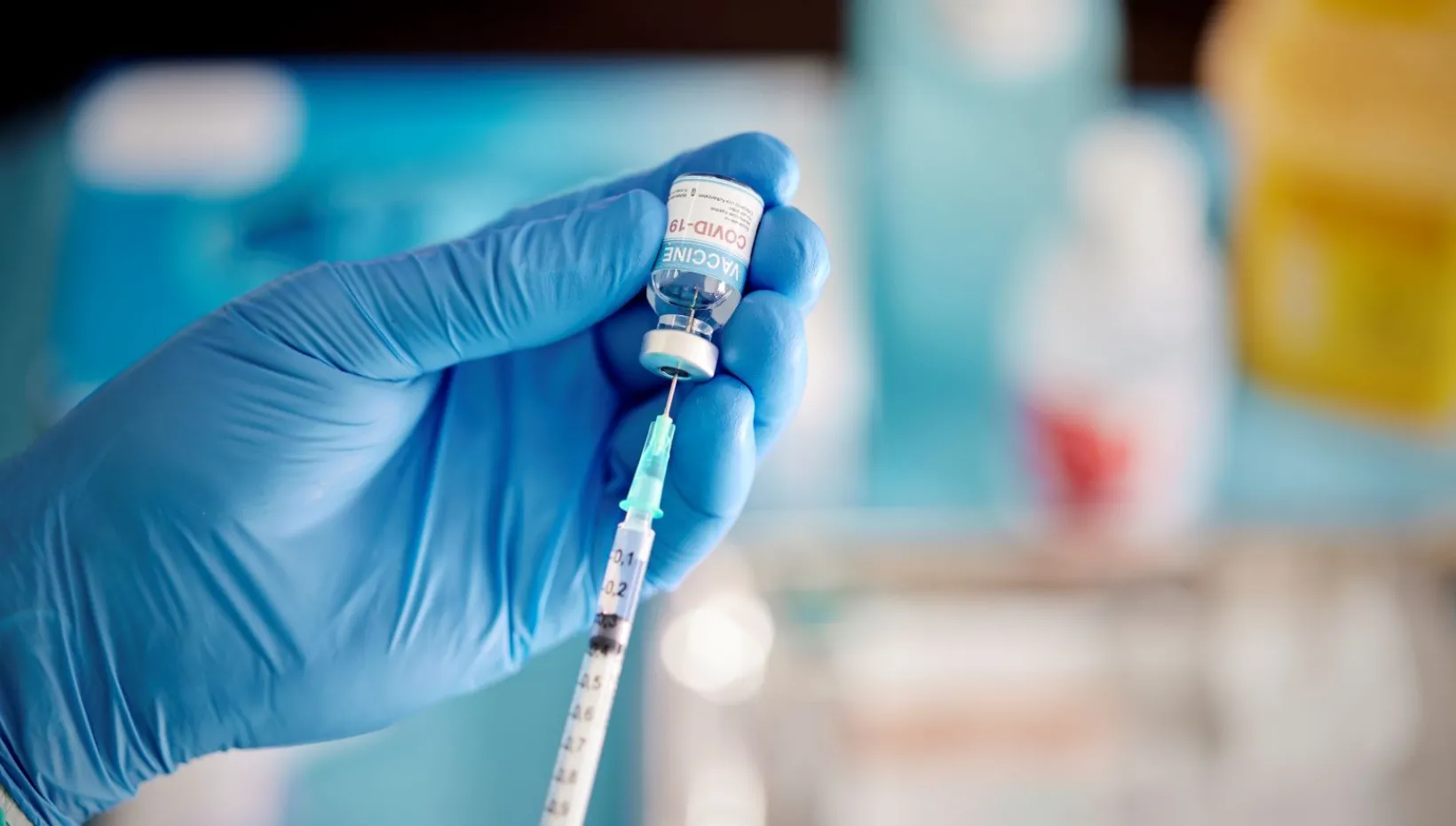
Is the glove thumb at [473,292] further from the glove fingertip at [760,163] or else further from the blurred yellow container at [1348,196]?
the blurred yellow container at [1348,196]

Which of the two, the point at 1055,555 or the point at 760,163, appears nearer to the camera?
the point at 760,163

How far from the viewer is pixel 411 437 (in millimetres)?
1004

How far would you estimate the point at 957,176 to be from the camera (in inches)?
79.0

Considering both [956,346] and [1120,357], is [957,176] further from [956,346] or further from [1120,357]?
[1120,357]

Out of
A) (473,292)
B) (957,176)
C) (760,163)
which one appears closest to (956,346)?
(957,176)

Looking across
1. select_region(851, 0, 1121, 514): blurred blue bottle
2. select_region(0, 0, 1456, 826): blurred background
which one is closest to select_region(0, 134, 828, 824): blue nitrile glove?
select_region(0, 0, 1456, 826): blurred background

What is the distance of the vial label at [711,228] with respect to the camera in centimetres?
83

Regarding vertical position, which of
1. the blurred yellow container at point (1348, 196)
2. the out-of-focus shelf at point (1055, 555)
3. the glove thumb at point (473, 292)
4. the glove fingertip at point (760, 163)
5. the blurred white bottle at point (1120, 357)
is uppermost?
the blurred yellow container at point (1348, 196)

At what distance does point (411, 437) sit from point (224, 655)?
0.22 meters

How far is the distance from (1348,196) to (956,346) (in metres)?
0.60

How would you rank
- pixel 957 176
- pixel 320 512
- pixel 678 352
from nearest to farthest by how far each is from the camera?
pixel 678 352 → pixel 320 512 → pixel 957 176

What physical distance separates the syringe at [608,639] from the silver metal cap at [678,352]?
3 centimetres

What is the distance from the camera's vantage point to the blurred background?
5.53 feet

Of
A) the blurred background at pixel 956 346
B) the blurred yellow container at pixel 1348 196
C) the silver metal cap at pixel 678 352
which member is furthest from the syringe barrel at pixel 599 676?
the blurred yellow container at pixel 1348 196
